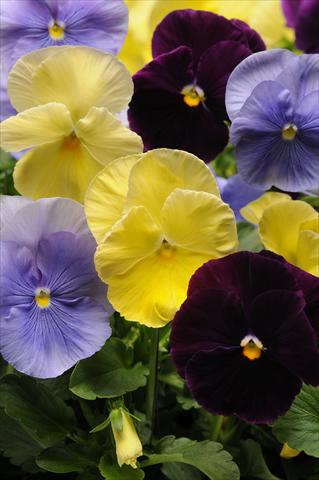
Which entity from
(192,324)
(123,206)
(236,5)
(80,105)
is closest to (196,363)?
(192,324)

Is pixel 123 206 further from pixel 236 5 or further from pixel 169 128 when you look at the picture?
pixel 236 5

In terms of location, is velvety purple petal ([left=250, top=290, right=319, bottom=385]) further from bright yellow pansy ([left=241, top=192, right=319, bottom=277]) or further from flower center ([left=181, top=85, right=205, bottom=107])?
flower center ([left=181, top=85, right=205, bottom=107])

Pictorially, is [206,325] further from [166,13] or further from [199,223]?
[166,13]

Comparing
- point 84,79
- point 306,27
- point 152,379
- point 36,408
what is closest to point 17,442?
point 36,408

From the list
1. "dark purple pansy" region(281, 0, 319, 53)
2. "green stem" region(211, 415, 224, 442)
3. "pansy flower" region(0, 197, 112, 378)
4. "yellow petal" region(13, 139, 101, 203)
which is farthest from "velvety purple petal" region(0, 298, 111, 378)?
"dark purple pansy" region(281, 0, 319, 53)

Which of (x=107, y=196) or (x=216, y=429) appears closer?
(x=107, y=196)

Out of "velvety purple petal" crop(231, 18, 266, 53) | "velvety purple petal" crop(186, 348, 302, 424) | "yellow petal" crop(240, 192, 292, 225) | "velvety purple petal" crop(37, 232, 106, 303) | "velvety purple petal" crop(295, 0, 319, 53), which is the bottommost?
"velvety purple petal" crop(186, 348, 302, 424)
